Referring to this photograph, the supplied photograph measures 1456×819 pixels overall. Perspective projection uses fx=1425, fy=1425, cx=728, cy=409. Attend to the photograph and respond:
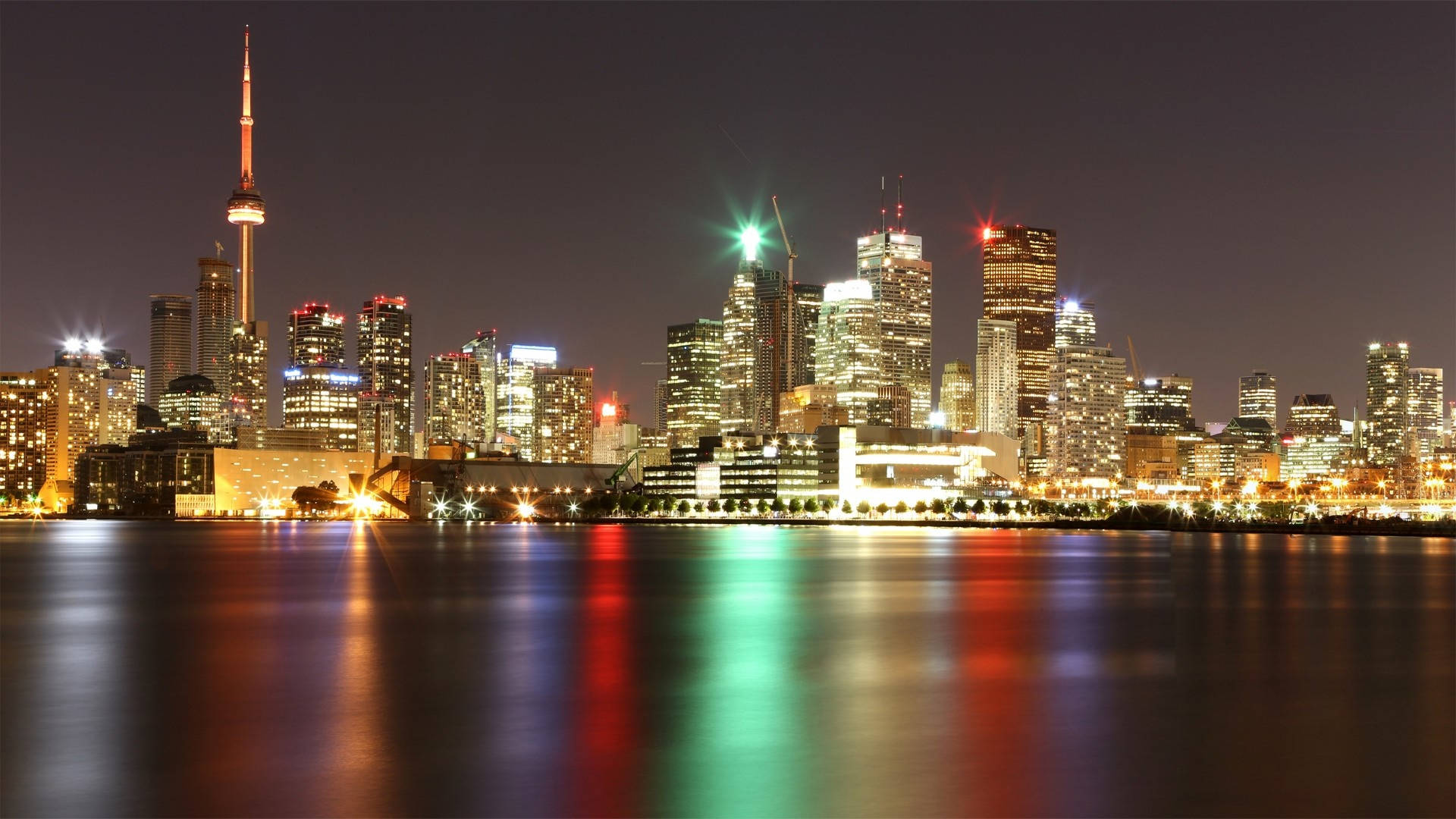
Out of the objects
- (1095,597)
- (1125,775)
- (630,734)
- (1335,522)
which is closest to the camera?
(1125,775)

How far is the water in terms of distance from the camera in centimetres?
1836

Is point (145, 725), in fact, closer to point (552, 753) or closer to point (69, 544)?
point (552, 753)

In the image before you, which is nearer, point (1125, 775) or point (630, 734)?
point (1125, 775)

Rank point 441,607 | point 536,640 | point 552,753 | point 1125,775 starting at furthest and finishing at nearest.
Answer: point 441,607
point 536,640
point 552,753
point 1125,775

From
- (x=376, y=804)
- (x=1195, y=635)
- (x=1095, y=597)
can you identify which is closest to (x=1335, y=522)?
(x=1095, y=597)

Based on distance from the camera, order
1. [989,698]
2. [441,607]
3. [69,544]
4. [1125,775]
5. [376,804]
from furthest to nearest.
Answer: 1. [69,544]
2. [441,607]
3. [989,698]
4. [1125,775]
5. [376,804]

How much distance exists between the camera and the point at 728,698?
26.9 meters

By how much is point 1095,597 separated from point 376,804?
138ft

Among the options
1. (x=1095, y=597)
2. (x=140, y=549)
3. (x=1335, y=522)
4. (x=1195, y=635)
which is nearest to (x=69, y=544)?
(x=140, y=549)

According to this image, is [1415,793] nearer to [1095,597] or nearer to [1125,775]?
[1125,775]

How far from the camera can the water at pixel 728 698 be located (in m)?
18.4

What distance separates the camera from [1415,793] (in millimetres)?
18328

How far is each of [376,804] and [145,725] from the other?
329 inches

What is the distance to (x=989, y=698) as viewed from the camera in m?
27.4
